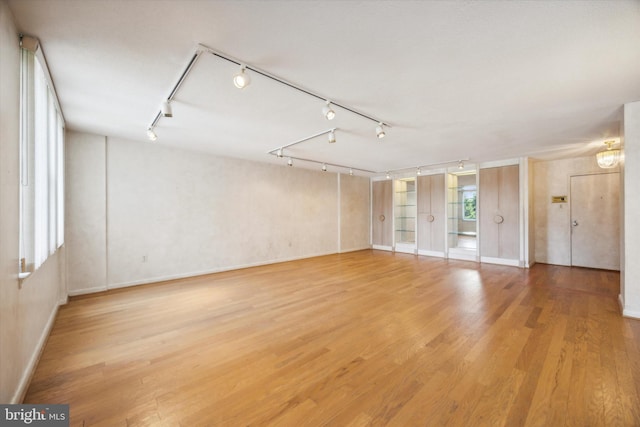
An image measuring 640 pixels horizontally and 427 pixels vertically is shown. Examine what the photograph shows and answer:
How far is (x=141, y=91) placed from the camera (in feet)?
9.14

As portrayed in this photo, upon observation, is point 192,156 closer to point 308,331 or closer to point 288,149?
point 288,149

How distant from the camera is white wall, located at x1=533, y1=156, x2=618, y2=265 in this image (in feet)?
20.8

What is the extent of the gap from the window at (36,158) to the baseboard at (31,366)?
0.79 meters

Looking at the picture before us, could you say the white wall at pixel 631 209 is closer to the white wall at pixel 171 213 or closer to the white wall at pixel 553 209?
the white wall at pixel 553 209

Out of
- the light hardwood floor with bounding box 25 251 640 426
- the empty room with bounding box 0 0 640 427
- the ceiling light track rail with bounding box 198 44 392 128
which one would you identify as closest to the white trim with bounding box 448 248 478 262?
the empty room with bounding box 0 0 640 427

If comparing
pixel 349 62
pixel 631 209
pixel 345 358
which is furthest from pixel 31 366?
pixel 631 209

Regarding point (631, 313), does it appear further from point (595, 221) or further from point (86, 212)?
point (86, 212)

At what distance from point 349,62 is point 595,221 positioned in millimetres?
7579

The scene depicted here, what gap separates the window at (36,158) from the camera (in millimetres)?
2035

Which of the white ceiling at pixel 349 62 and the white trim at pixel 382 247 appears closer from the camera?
the white ceiling at pixel 349 62

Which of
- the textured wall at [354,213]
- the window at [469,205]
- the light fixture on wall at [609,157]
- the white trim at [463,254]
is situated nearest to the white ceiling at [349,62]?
the light fixture on wall at [609,157]

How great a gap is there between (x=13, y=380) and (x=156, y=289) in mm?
2969

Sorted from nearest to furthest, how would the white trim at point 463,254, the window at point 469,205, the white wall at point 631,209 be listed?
the white wall at point 631,209, the white trim at point 463,254, the window at point 469,205

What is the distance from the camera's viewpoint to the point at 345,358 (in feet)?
7.81
